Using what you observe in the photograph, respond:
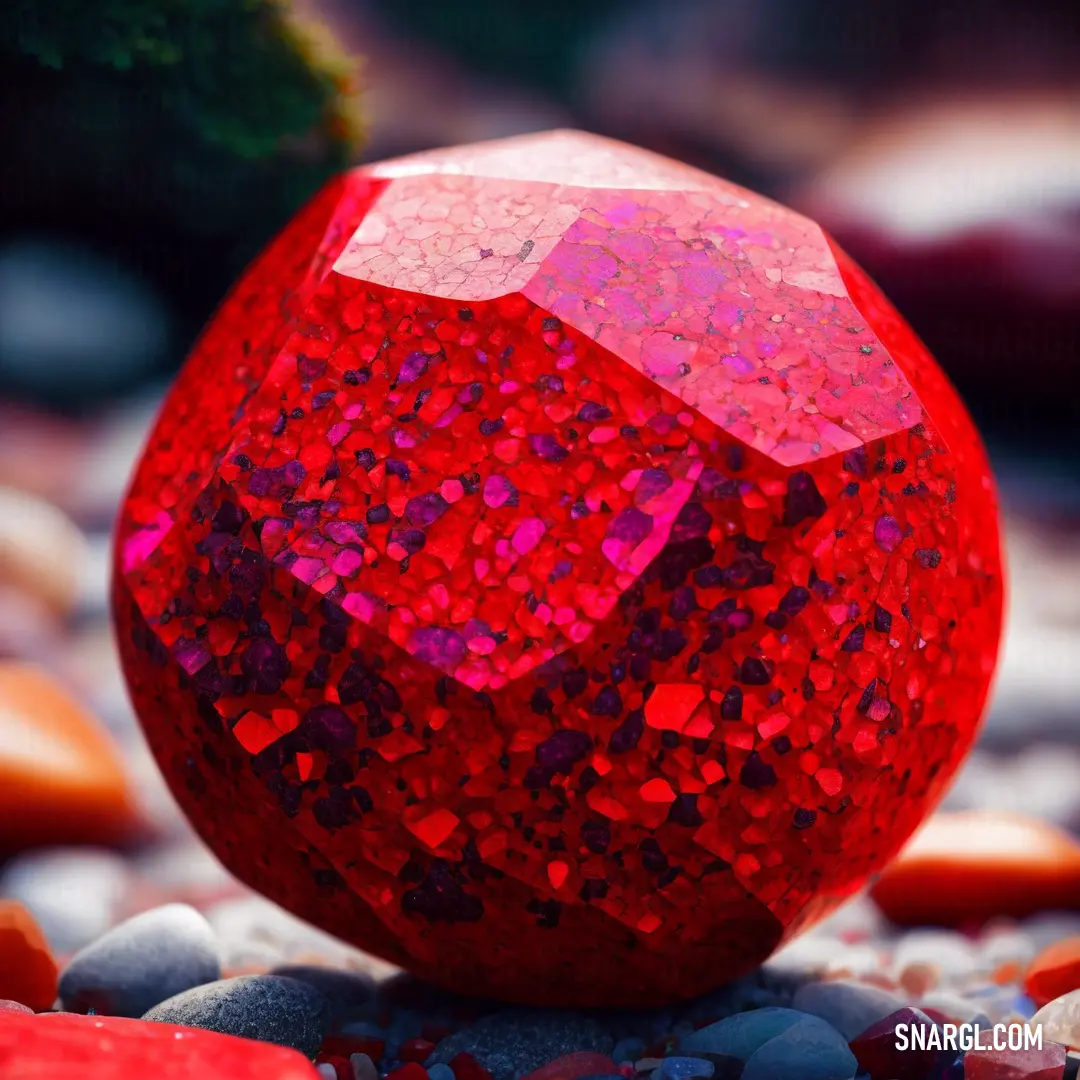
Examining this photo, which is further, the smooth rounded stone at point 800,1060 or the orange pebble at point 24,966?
the orange pebble at point 24,966

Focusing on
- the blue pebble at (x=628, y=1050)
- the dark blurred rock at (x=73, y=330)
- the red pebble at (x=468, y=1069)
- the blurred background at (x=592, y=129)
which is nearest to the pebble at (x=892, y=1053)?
the blue pebble at (x=628, y=1050)

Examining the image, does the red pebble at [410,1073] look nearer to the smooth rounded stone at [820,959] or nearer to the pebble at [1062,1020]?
the smooth rounded stone at [820,959]

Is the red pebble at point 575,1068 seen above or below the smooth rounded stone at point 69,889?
below

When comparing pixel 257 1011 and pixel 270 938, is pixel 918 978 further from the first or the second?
pixel 270 938

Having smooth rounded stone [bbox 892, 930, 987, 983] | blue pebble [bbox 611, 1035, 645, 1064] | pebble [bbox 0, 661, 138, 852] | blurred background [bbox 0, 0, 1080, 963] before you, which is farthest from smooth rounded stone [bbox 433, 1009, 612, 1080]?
blurred background [bbox 0, 0, 1080, 963]

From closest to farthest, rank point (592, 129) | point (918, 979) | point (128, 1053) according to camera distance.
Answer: point (128, 1053) → point (918, 979) → point (592, 129)

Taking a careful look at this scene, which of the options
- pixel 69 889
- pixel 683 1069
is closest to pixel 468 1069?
pixel 683 1069
